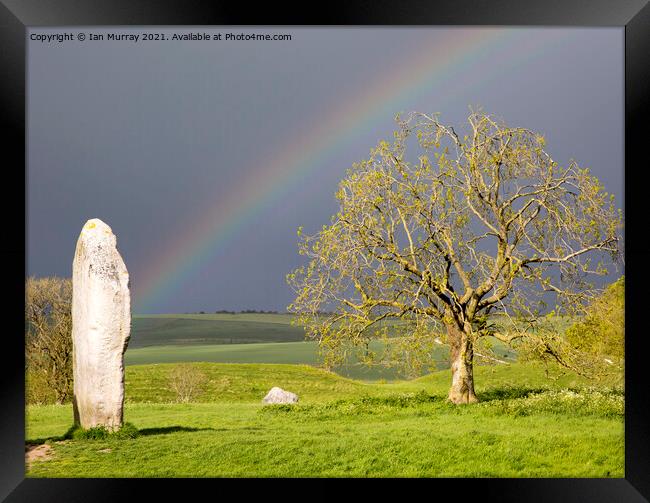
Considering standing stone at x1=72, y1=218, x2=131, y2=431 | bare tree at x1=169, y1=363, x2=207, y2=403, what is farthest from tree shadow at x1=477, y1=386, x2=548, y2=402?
bare tree at x1=169, y1=363, x2=207, y2=403

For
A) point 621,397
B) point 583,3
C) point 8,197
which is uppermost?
point 583,3

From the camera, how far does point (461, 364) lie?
54.8 ft

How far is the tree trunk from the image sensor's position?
655 inches

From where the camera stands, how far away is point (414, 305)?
1591 centimetres

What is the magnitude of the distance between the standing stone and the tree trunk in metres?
8.11

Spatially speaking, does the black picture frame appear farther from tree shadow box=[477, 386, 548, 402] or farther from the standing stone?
tree shadow box=[477, 386, 548, 402]

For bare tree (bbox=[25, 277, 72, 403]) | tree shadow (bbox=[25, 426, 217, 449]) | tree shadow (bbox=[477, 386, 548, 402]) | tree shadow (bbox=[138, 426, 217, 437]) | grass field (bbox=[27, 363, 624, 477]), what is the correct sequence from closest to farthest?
grass field (bbox=[27, 363, 624, 477]), tree shadow (bbox=[25, 426, 217, 449]), tree shadow (bbox=[138, 426, 217, 437]), tree shadow (bbox=[477, 386, 548, 402]), bare tree (bbox=[25, 277, 72, 403])

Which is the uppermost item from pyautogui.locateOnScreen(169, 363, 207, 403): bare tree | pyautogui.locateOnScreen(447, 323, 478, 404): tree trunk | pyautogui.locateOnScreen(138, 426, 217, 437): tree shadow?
pyautogui.locateOnScreen(447, 323, 478, 404): tree trunk

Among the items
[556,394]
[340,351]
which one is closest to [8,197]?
[340,351]

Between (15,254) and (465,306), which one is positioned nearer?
(15,254)

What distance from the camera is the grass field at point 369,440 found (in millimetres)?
12758

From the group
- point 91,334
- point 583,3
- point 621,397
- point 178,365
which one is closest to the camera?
point 583,3

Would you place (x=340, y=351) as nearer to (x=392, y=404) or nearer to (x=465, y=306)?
(x=392, y=404)

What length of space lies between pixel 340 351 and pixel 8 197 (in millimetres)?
8271
